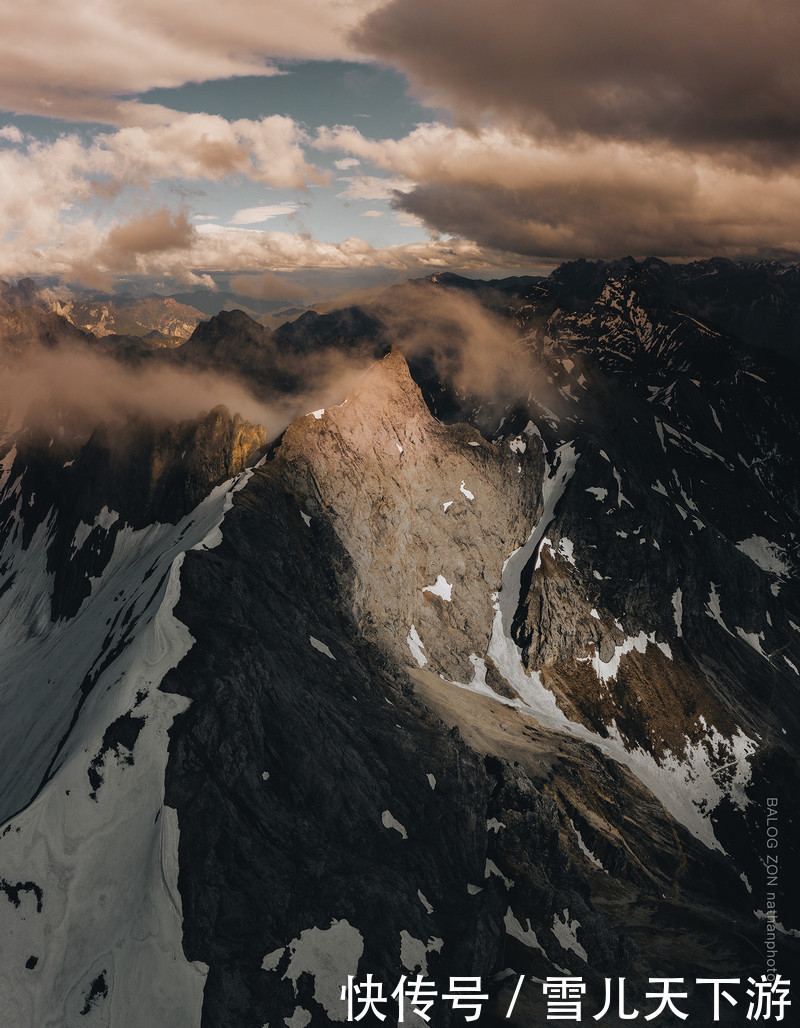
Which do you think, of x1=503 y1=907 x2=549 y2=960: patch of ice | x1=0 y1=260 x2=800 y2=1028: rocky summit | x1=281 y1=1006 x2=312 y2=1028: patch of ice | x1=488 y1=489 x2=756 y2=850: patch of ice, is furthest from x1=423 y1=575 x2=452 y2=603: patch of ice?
x1=281 y1=1006 x2=312 y2=1028: patch of ice

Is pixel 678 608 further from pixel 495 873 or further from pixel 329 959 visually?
pixel 329 959

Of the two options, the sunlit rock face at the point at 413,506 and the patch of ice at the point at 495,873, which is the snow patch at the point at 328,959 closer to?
the patch of ice at the point at 495,873

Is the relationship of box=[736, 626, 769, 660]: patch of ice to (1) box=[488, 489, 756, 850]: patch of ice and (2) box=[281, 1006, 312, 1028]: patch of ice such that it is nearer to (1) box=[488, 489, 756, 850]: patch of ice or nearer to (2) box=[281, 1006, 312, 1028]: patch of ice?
(1) box=[488, 489, 756, 850]: patch of ice

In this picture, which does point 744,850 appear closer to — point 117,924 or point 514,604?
point 514,604

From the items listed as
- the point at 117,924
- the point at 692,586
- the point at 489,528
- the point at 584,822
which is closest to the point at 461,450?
the point at 489,528

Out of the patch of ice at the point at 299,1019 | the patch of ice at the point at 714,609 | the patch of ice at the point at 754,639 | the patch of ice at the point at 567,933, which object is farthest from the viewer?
the patch of ice at the point at 714,609

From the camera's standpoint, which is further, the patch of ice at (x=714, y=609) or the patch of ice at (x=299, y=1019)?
the patch of ice at (x=714, y=609)

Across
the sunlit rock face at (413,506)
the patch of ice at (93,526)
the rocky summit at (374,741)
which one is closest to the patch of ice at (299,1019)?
the rocky summit at (374,741)

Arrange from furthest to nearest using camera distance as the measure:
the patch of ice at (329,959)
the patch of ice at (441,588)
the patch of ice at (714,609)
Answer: the patch of ice at (714,609) → the patch of ice at (441,588) → the patch of ice at (329,959)
